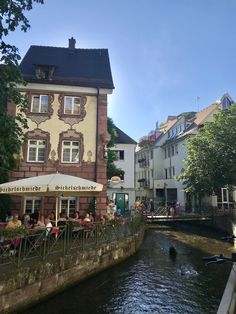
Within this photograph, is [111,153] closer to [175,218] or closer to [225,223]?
→ [175,218]

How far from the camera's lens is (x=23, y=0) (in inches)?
383

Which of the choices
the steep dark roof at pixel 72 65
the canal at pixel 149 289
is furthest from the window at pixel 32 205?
the steep dark roof at pixel 72 65

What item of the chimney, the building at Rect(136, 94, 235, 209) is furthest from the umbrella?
the building at Rect(136, 94, 235, 209)

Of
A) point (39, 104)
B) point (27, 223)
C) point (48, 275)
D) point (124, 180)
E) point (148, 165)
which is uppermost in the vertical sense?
point (148, 165)

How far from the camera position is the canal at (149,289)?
10.2 meters

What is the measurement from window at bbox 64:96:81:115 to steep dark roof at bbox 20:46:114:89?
3.29 feet

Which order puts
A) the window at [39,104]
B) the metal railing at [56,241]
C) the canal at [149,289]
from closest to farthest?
the metal railing at [56,241] < the canal at [149,289] < the window at [39,104]

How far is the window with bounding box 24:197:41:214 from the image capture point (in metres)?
20.8

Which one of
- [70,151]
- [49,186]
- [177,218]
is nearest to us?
[49,186]

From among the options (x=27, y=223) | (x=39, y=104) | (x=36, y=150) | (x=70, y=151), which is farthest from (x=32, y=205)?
(x=39, y=104)

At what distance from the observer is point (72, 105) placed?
73.0 feet

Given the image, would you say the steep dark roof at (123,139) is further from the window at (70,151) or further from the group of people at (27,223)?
the group of people at (27,223)

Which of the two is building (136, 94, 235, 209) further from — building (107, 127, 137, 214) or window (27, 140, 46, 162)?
window (27, 140, 46, 162)

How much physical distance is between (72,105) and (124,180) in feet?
63.2
